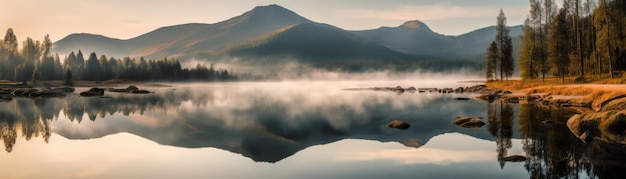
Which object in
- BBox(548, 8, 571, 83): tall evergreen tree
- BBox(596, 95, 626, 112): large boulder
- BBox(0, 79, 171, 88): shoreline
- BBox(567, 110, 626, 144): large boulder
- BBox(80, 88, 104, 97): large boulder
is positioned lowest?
BBox(567, 110, 626, 144): large boulder

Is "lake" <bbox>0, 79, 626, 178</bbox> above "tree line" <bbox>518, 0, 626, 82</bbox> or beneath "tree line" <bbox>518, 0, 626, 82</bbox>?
beneath

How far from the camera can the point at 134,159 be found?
23.1 m

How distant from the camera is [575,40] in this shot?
92375mm

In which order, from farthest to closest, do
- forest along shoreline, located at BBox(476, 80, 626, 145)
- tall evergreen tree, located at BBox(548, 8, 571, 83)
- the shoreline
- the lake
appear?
the shoreline
tall evergreen tree, located at BBox(548, 8, 571, 83)
forest along shoreline, located at BBox(476, 80, 626, 145)
the lake

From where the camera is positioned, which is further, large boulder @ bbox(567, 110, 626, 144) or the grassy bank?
the grassy bank

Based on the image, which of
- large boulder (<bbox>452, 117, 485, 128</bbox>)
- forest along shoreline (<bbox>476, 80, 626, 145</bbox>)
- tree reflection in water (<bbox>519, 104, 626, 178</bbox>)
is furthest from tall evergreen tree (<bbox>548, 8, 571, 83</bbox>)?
tree reflection in water (<bbox>519, 104, 626, 178</bbox>)

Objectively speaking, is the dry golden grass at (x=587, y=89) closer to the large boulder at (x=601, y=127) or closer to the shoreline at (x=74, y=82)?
the large boulder at (x=601, y=127)

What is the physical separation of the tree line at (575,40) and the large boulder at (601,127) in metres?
44.2

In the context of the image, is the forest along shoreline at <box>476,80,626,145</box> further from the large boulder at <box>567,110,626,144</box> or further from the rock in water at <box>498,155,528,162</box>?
the rock in water at <box>498,155,528,162</box>

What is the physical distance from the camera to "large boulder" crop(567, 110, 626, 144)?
26500mm

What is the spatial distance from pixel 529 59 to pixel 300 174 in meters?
93.0

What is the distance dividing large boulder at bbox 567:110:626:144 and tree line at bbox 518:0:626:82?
4422cm

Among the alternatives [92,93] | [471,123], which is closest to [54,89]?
[92,93]

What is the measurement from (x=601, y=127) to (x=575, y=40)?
73.4 metres
